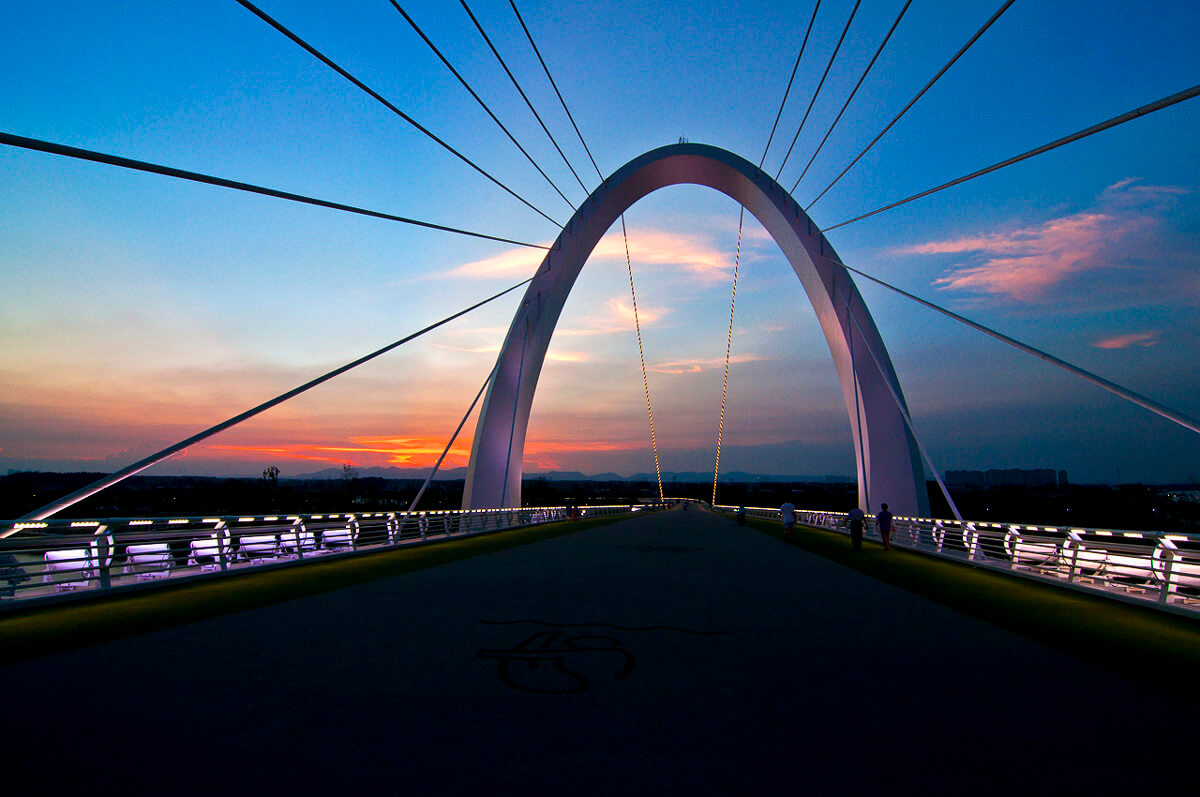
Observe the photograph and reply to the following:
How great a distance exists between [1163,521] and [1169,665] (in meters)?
141

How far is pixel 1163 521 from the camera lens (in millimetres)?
A: 113062

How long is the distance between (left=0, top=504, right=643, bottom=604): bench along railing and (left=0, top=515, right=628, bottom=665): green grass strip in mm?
327

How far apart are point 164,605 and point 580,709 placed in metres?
6.48

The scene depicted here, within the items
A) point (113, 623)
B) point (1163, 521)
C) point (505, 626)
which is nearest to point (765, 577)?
point (505, 626)

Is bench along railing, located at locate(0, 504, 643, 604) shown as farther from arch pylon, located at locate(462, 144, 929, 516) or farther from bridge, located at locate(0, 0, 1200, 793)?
arch pylon, located at locate(462, 144, 929, 516)

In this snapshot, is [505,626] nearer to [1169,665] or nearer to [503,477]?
[1169,665]

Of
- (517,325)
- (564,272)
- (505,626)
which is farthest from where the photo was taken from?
(564,272)

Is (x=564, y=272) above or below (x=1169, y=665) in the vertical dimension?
above

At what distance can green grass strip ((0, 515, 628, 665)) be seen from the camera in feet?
20.6

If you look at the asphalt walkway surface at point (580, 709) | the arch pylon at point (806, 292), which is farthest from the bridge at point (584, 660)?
the arch pylon at point (806, 292)

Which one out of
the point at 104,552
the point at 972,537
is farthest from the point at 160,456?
the point at 972,537

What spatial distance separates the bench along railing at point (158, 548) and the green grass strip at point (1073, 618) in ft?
33.8

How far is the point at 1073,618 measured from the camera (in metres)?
7.75

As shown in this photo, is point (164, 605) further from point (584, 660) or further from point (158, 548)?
point (584, 660)
